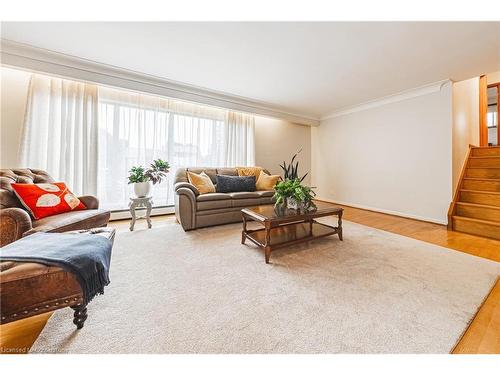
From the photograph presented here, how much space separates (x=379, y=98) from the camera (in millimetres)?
3930

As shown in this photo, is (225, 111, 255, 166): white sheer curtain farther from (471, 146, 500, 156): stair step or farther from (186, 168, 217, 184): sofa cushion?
(471, 146, 500, 156): stair step

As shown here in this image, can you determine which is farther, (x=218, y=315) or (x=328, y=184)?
(x=328, y=184)

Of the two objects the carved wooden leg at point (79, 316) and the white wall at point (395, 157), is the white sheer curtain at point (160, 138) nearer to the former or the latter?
the white wall at point (395, 157)

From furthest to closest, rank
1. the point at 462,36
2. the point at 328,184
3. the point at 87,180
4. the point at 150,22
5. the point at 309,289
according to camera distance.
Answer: the point at 328,184 < the point at 87,180 < the point at 462,36 < the point at 150,22 < the point at 309,289

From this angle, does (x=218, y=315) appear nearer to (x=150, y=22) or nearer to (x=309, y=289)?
(x=309, y=289)

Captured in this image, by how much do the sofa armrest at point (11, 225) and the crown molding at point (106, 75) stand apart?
2.22 m

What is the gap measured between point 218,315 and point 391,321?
3.35ft

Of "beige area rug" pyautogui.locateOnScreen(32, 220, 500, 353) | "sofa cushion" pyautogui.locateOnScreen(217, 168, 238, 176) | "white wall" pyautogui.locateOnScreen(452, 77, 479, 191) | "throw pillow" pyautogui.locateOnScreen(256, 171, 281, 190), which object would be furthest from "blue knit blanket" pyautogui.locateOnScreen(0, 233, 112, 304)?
"white wall" pyautogui.locateOnScreen(452, 77, 479, 191)

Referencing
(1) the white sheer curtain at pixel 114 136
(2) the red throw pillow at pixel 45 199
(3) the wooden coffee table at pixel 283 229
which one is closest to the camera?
(2) the red throw pillow at pixel 45 199

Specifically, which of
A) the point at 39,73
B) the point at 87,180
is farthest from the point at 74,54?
the point at 87,180

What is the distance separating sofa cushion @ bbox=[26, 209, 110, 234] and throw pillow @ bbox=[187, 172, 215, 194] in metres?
1.29

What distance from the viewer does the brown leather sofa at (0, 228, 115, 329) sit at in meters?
0.87

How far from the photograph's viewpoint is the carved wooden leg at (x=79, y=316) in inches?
42.0

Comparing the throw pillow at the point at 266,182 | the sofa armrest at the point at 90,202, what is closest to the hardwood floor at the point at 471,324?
the sofa armrest at the point at 90,202
